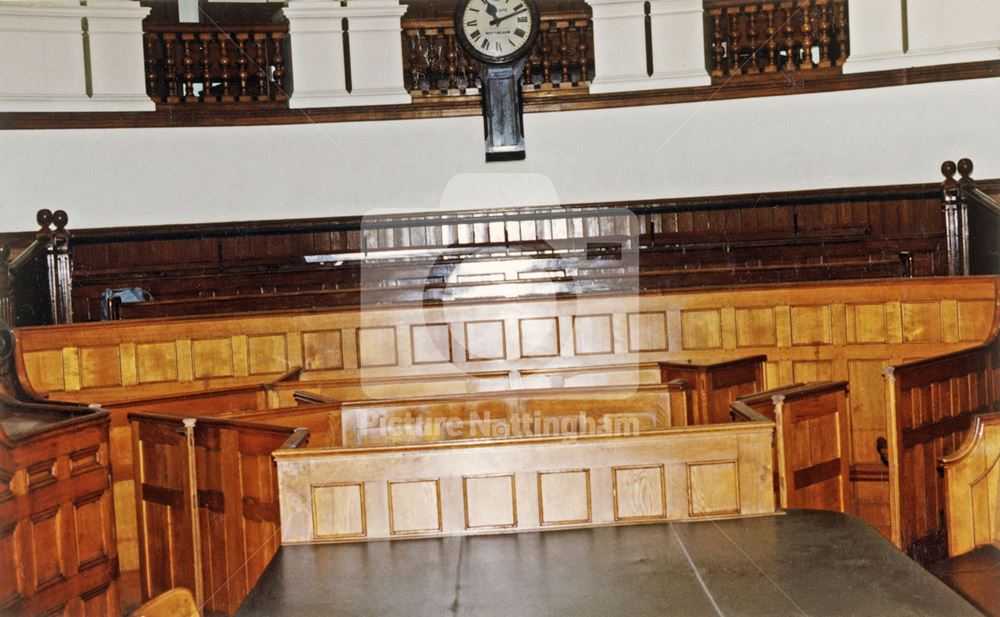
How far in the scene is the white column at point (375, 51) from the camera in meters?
8.09

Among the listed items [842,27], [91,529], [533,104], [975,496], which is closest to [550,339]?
[533,104]

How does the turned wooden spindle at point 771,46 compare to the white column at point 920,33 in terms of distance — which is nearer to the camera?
the white column at point 920,33

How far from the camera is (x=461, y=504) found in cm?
338

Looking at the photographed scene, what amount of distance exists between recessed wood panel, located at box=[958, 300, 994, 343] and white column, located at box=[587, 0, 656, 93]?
3.13m

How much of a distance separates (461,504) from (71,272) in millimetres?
4329

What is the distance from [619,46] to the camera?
8.17 meters

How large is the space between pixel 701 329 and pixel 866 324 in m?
0.96

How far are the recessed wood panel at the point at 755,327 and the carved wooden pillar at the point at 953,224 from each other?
47.2 inches

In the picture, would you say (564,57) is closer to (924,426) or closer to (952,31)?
(952,31)

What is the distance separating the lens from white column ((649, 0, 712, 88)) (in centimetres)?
806

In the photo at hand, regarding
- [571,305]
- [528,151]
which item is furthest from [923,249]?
[528,151]

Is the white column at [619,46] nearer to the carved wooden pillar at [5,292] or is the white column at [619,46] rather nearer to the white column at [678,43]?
the white column at [678,43]

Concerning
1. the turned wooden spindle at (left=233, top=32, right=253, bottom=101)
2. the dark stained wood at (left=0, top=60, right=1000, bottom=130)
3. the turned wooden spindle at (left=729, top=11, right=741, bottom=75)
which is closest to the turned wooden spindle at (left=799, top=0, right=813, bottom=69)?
the dark stained wood at (left=0, top=60, right=1000, bottom=130)

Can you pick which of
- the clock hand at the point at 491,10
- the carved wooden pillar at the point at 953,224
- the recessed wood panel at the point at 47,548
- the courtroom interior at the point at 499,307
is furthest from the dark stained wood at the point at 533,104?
the recessed wood panel at the point at 47,548
